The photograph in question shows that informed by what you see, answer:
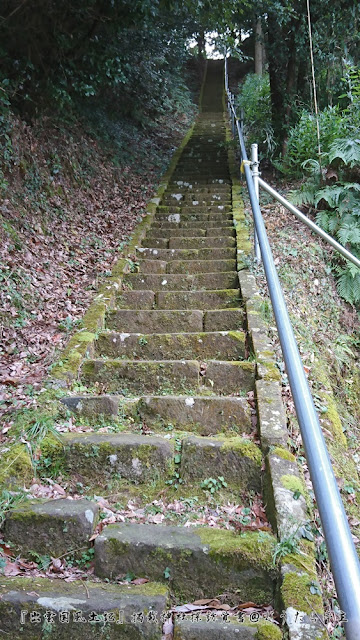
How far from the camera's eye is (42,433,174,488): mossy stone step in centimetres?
239

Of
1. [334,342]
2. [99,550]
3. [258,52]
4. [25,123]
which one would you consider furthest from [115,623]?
[258,52]

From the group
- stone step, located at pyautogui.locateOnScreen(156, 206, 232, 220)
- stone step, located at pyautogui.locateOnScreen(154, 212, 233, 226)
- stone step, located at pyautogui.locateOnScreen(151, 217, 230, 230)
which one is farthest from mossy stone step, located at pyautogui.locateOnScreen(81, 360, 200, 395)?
stone step, located at pyautogui.locateOnScreen(156, 206, 232, 220)

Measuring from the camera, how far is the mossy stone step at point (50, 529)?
2023mm

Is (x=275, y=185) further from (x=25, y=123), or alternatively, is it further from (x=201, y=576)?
(x=201, y=576)

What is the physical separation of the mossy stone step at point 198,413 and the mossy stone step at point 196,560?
0.78 metres

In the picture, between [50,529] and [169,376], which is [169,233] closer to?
[169,376]

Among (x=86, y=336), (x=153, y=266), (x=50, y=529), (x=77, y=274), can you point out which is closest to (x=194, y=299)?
(x=153, y=266)

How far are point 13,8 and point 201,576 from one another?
6072mm

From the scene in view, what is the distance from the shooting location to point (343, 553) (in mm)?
915

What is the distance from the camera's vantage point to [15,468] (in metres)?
2.31

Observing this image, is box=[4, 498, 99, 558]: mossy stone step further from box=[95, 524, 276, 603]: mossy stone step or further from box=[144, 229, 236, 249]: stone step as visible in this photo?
box=[144, 229, 236, 249]: stone step

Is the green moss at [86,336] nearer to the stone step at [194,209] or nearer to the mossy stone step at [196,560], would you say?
the mossy stone step at [196,560]

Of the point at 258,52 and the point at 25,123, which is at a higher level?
the point at 258,52

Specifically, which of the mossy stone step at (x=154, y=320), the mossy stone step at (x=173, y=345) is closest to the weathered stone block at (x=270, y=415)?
the mossy stone step at (x=173, y=345)
